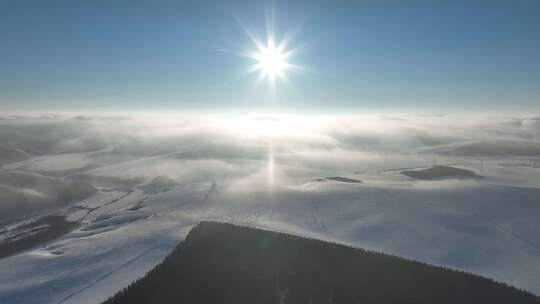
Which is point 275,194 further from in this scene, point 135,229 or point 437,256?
point 437,256

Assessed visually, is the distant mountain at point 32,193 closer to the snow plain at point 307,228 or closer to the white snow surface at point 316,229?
the snow plain at point 307,228

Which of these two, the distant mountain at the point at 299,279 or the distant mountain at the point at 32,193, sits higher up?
the distant mountain at the point at 32,193

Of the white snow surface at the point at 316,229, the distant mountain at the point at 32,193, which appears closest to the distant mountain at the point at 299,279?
the white snow surface at the point at 316,229

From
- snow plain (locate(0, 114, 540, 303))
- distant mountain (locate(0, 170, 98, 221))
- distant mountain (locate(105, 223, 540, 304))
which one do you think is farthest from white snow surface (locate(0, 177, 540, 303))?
distant mountain (locate(0, 170, 98, 221))

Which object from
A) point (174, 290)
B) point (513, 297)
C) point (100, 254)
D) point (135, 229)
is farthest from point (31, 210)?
point (513, 297)

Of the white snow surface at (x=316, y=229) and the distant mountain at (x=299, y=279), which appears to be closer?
the distant mountain at (x=299, y=279)

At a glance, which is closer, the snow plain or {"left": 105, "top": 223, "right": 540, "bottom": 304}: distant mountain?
{"left": 105, "top": 223, "right": 540, "bottom": 304}: distant mountain

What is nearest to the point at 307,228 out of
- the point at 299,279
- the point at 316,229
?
the point at 316,229

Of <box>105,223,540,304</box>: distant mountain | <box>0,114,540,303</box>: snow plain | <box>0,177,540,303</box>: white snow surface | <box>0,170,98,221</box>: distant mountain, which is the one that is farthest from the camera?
<box>0,170,98,221</box>: distant mountain

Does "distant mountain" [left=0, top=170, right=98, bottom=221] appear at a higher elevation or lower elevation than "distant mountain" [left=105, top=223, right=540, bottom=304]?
higher

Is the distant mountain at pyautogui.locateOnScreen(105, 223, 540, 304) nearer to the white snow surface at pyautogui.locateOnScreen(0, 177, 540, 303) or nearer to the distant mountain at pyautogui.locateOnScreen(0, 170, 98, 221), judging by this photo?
the white snow surface at pyautogui.locateOnScreen(0, 177, 540, 303)
